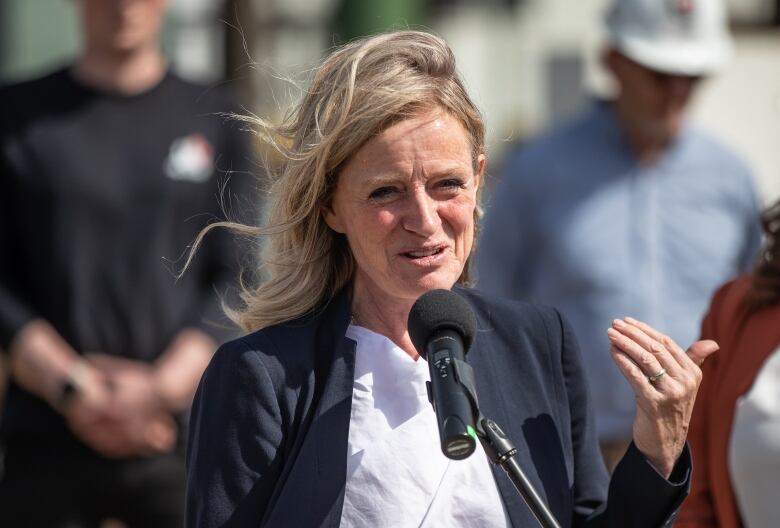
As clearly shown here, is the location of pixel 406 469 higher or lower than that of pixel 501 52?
higher

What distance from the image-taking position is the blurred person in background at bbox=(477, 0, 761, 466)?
5973mm

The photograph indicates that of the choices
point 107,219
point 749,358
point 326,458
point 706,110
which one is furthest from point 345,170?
point 706,110

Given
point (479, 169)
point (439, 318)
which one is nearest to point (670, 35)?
point (479, 169)

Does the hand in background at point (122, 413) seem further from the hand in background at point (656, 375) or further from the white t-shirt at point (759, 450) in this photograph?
the hand in background at point (656, 375)

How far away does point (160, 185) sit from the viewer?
5.34 meters

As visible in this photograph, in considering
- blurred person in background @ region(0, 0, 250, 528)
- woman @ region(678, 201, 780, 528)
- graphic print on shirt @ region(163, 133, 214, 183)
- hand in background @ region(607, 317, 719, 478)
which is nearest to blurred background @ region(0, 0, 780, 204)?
graphic print on shirt @ region(163, 133, 214, 183)

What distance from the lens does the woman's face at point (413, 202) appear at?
3.13 metres

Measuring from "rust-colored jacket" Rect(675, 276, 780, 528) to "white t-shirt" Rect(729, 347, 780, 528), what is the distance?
0.06 feet

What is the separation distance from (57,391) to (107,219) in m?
0.58

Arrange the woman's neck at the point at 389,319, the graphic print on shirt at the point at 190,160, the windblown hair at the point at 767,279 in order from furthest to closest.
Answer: the graphic print on shirt at the point at 190,160, the windblown hair at the point at 767,279, the woman's neck at the point at 389,319

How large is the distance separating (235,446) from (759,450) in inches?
54.9

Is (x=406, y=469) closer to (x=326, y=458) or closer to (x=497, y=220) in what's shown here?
(x=326, y=458)

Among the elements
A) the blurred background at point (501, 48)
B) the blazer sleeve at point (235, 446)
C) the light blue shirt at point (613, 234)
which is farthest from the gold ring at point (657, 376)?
the blurred background at point (501, 48)

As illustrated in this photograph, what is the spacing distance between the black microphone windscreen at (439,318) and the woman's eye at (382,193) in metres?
0.28
